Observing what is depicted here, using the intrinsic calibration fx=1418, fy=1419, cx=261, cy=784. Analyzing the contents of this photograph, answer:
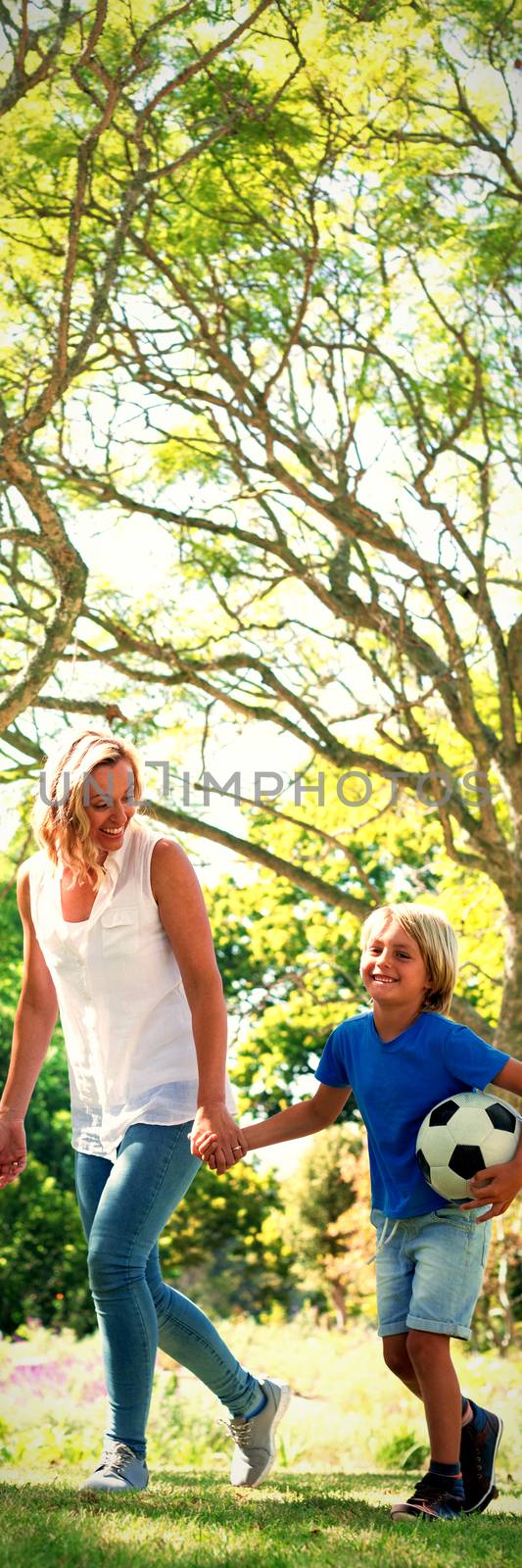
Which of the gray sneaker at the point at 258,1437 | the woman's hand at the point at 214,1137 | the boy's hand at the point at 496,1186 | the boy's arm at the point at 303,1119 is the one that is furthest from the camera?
the gray sneaker at the point at 258,1437

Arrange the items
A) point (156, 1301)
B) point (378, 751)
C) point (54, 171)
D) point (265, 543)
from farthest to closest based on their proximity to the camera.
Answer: point (378, 751) → point (265, 543) → point (54, 171) → point (156, 1301)

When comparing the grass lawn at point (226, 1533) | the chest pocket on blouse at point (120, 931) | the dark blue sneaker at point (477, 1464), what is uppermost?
the chest pocket on blouse at point (120, 931)

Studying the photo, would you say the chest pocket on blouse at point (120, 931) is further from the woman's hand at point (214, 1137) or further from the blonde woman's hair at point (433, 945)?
the blonde woman's hair at point (433, 945)

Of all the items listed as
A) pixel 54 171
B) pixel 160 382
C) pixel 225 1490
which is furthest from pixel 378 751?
pixel 225 1490

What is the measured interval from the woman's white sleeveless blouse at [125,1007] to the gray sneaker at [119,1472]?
64cm

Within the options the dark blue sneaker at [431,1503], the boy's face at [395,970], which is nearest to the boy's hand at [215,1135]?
the boy's face at [395,970]

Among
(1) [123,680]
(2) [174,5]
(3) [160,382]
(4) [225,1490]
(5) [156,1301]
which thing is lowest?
(4) [225,1490]

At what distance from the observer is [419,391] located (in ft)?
32.2

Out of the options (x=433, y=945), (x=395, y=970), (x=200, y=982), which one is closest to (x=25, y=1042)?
(x=200, y=982)

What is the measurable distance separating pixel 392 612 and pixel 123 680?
1.95m

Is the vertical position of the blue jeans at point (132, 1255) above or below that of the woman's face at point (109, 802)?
below

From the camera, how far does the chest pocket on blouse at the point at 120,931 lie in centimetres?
335

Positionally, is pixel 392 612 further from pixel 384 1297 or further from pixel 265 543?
pixel 384 1297

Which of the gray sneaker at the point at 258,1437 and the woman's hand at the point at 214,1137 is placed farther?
the gray sneaker at the point at 258,1437
